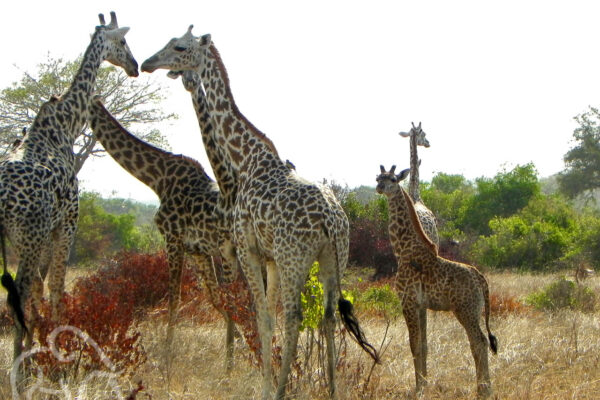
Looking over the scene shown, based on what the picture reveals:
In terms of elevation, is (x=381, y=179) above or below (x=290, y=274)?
above

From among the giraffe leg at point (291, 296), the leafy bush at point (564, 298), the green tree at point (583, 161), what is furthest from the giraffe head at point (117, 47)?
Answer: the green tree at point (583, 161)

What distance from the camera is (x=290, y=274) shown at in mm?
5527

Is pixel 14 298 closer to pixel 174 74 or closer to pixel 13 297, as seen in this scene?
pixel 13 297

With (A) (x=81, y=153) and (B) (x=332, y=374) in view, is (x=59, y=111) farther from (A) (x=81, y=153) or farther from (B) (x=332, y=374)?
(A) (x=81, y=153)

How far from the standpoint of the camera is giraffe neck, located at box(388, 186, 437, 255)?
6855 mm

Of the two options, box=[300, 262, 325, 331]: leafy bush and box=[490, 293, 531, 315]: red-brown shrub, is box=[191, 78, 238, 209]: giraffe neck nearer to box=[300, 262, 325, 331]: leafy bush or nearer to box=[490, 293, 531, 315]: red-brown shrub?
box=[300, 262, 325, 331]: leafy bush

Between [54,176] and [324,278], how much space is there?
2.80 meters

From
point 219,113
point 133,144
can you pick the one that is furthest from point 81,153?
point 219,113

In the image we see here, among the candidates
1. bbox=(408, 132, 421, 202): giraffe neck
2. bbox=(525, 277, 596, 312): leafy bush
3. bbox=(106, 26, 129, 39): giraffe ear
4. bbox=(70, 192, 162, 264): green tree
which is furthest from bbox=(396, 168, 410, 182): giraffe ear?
bbox=(70, 192, 162, 264): green tree

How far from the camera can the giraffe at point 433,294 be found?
20.9ft

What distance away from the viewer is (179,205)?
7.69 m

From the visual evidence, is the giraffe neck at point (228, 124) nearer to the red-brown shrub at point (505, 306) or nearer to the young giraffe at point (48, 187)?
the young giraffe at point (48, 187)

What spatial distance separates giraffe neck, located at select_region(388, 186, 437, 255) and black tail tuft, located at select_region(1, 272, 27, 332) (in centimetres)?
333

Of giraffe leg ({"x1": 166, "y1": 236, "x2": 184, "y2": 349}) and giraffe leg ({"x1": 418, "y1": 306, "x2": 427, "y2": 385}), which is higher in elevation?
giraffe leg ({"x1": 166, "y1": 236, "x2": 184, "y2": 349})
